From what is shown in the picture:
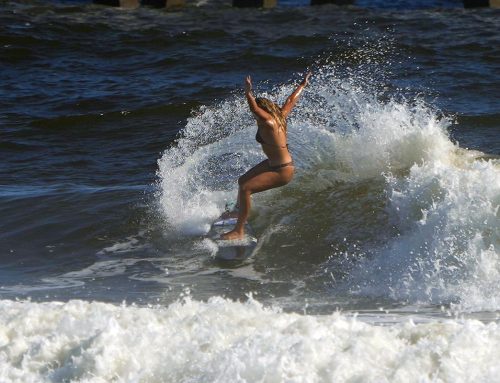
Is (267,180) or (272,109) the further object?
(267,180)

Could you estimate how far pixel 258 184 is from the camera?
9.79 metres

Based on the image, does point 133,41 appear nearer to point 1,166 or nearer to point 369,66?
point 369,66

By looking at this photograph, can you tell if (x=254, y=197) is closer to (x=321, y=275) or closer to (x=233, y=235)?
(x=233, y=235)

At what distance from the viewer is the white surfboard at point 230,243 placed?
9.80 meters

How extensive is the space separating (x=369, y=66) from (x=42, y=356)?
13064 millimetres

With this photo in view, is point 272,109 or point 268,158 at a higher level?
point 272,109

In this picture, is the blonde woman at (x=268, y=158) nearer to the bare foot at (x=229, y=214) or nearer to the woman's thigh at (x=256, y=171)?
the woman's thigh at (x=256, y=171)

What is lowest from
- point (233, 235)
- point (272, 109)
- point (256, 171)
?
point (233, 235)

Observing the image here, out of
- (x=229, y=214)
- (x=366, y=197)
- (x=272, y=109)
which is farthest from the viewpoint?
(x=366, y=197)

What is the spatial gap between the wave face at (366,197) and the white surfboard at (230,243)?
198 mm

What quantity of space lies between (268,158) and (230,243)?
917mm

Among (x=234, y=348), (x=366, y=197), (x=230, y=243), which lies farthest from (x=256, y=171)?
(x=234, y=348)

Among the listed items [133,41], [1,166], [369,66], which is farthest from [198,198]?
[133,41]

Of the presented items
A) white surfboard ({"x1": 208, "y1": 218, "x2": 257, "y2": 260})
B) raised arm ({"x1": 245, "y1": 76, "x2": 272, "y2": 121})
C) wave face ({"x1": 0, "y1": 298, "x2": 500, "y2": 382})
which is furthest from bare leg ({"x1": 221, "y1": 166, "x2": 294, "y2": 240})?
wave face ({"x1": 0, "y1": 298, "x2": 500, "y2": 382})
